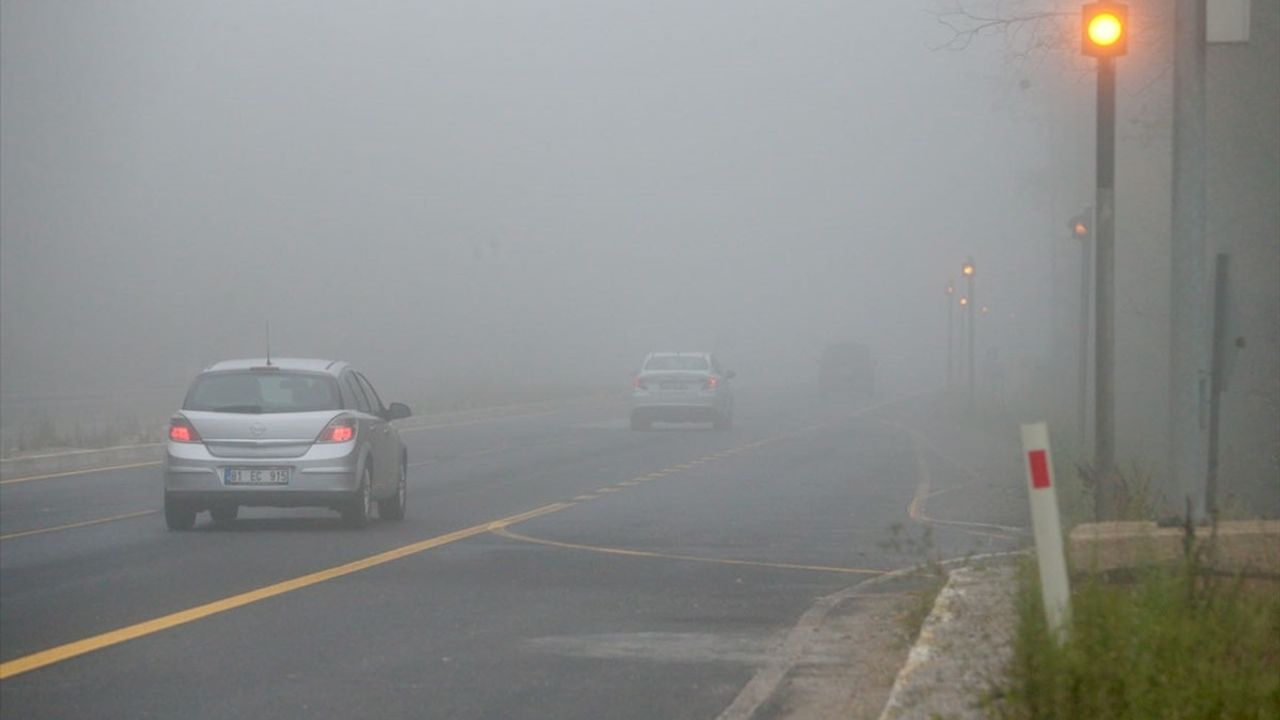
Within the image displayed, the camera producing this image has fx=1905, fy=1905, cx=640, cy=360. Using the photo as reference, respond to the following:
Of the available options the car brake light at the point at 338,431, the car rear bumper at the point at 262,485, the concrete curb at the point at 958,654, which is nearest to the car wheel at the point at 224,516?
the car rear bumper at the point at 262,485

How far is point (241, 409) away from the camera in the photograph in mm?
17891

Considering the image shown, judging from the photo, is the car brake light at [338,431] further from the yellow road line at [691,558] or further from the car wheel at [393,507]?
the yellow road line at [691,558]

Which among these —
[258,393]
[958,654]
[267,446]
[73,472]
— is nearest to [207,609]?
[958,654]

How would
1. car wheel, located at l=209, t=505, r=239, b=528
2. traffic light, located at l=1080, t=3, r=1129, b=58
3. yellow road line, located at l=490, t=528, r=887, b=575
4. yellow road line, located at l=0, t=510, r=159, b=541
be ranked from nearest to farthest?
1. traffic light, located at l=1080, t=3, r=1129, b=58
2. yellow road line, located at l=490, t=528, r=887, b=575
3. yellow road line, located at l=0, t=510, r=159, b=541
4. car wheel, located at l=209, t=505, r=239, b=528

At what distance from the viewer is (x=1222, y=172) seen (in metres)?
20.5

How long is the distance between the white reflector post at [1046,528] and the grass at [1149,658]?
7cm

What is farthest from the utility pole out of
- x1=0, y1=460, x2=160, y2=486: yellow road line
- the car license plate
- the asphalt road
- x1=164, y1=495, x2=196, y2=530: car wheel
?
x1=0, y1=460, x2=160, y2=486: yellow road line

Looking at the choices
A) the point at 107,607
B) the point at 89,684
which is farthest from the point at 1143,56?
the point at 89,684

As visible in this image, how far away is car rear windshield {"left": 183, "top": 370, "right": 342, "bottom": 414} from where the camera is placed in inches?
707

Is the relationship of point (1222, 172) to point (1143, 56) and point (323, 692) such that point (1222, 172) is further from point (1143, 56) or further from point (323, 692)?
point (323, 692)

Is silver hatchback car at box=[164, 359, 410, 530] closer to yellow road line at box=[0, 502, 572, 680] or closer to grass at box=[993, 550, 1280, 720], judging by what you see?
yellow road line at box=[0, 502, 572, 680]

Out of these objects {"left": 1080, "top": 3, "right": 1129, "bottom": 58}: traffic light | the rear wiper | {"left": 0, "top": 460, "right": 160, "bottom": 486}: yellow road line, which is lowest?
{"left": 0, "top": 460, "right": 160, "bottom": 486}: yellow road line

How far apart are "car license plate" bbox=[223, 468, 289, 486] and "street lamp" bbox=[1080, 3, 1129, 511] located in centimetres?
774

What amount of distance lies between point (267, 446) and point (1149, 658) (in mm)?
11747
